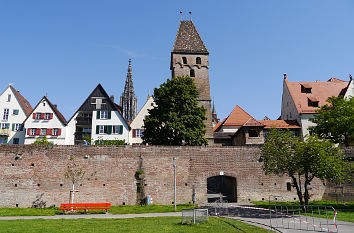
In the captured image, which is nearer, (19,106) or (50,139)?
(50,139)

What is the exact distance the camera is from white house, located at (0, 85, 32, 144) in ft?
128

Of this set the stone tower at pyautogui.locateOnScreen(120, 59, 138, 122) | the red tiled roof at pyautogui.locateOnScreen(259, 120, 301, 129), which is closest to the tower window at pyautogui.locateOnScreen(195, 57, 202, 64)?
the red tiled roof at pyautogui.locateOnScreen(259, 120, 301, 129)

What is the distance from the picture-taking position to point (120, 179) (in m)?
22.7

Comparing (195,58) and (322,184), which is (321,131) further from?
(195,58)

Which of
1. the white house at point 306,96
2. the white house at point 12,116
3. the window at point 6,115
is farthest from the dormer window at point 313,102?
the window at point 6,115

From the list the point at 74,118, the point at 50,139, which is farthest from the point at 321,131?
the point at 50,139

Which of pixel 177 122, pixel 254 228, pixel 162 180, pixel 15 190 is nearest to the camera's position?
pixel 254 228

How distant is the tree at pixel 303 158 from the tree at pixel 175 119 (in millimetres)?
10589

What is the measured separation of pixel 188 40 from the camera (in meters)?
41.9

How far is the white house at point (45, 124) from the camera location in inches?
1485

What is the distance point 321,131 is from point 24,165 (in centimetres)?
3047

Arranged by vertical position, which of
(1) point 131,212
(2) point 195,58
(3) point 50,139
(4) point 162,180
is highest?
(2) point 195,58

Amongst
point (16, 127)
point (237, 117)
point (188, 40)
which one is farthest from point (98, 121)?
point (237, 117)

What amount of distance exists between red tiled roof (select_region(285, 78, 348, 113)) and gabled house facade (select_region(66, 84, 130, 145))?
25283mm
